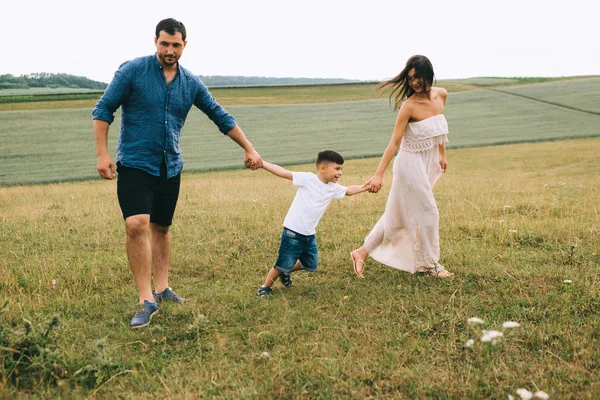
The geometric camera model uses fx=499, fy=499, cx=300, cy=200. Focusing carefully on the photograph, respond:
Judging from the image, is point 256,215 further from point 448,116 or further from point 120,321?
point 448,116

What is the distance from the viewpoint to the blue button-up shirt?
4664 millimetres

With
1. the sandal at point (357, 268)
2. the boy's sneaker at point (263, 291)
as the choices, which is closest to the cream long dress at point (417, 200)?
the sandal at point (357, 268)

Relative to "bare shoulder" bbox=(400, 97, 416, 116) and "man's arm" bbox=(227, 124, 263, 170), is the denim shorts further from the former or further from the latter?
"bare shoulder" bbox=(400, 97, 416, 116)

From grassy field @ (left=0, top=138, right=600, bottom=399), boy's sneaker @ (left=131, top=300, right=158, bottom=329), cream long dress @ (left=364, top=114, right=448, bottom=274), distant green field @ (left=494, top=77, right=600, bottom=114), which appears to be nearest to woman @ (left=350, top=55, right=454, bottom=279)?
cream long dress @ (left=364, top=114, right=448, bottom=274)

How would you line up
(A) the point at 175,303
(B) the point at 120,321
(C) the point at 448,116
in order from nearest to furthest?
1. (B) the point at 120,321
2. (A) the point at 175,303
3. (C) the point at 448,116

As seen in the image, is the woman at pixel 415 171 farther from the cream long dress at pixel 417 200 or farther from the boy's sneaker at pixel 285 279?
the boy's sneaker at pixel 285 279

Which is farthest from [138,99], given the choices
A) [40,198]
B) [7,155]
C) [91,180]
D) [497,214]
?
[7,155]

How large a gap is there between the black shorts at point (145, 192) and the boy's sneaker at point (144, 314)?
0.84 meters

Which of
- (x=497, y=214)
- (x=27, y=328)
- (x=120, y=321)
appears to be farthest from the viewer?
(x=497, y=214)

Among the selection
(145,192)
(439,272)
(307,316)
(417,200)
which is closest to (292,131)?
(417,200)

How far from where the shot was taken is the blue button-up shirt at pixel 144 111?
466cm

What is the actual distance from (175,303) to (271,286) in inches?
39.1

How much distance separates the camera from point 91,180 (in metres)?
19.3

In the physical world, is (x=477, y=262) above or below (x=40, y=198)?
above
